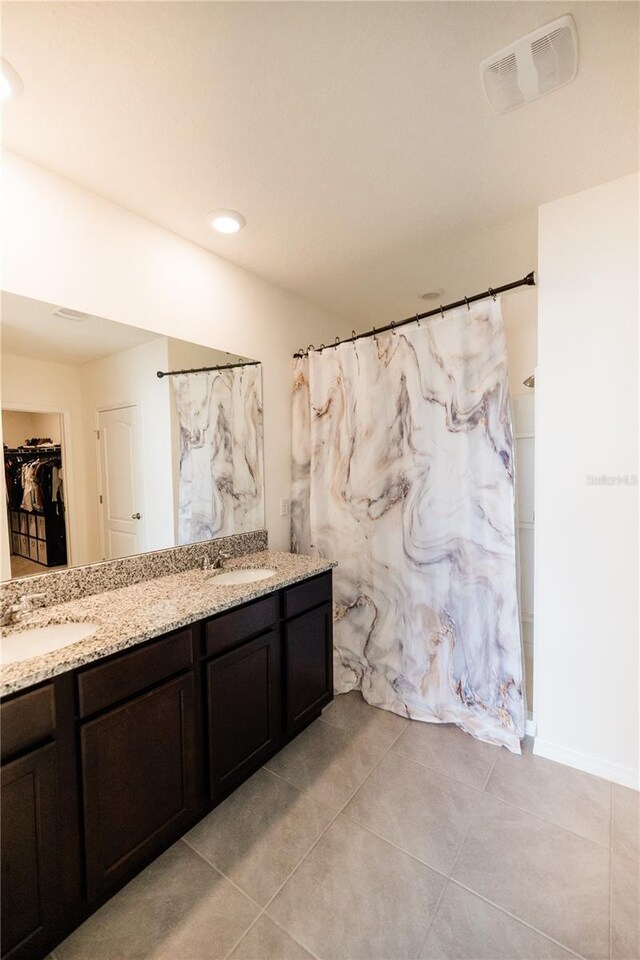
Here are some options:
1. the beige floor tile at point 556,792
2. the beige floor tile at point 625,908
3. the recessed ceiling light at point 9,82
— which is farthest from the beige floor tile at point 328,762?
the recessed ceiling light at point 9,82

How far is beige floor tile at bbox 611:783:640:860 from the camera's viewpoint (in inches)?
54.7

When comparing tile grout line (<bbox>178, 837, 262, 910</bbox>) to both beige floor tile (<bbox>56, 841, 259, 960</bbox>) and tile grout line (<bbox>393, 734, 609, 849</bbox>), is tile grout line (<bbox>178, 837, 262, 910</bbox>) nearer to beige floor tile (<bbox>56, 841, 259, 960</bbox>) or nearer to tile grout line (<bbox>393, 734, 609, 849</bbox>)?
beige floor tile (<bbox>56, 841, 259, 960</bbox>)

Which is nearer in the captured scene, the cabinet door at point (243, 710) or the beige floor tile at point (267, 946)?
the beige floor tile at point (267, 946)

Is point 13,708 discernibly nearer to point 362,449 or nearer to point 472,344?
point 362,449

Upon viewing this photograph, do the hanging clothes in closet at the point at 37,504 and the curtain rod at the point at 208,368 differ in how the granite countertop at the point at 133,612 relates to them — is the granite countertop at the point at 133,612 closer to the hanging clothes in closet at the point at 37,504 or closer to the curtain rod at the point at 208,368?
the hanging clothes in closet at the point at 37,504

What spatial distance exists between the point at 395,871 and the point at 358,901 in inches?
6.5

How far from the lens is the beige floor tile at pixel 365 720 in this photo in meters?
2.01

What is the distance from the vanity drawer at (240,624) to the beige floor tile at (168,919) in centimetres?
71

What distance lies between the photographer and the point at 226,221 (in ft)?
6.07

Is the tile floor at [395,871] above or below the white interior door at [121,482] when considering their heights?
below

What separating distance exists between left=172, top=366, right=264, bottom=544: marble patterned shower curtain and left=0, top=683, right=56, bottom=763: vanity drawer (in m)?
1.00

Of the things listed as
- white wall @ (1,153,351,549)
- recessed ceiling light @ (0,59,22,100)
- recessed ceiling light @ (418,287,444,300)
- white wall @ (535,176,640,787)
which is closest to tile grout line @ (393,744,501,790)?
white wall @ (535,176,640,787)

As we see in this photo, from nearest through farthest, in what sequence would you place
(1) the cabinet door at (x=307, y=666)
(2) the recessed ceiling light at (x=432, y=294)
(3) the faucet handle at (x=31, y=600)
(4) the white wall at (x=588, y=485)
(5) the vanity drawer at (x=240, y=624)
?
1. (3) the faucet handle at (x=31, y=600)
2. (5) the vanity drawer at (x=240, y=624)
3. (4) the white wall at (x=588, y=485)
4. (1) the cabinet door at (x=307, y=666)
5. (2) the recessed ceiling light at (x=432, y=294)

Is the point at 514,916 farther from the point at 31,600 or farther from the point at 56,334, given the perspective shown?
the point at 56,334
